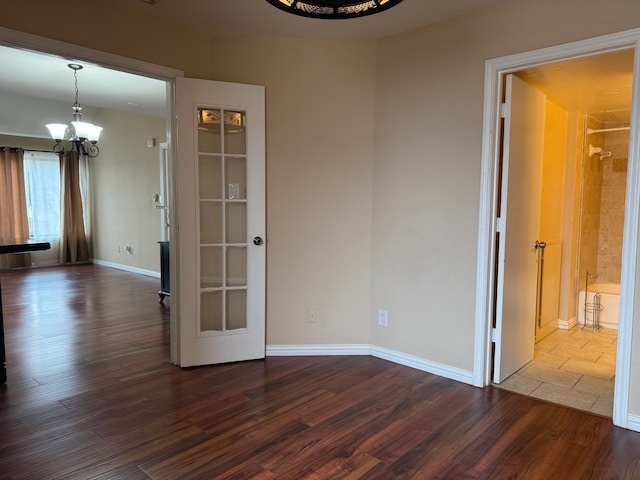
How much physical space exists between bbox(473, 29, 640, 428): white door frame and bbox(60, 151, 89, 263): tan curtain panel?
8008 millimetres

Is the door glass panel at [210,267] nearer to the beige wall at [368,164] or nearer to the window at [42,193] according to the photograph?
the beige wall at [368,164]

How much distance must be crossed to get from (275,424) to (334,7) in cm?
213

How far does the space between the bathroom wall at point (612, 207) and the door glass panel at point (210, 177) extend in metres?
4.52

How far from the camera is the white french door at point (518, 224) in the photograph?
292 cm

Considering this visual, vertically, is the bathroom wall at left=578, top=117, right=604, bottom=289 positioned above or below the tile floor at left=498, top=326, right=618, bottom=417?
above

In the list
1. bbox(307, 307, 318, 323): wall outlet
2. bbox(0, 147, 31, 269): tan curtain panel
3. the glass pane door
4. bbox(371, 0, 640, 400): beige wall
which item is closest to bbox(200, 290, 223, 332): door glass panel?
the glass pane door

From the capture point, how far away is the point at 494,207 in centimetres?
289

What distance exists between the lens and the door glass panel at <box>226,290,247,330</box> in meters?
3.42

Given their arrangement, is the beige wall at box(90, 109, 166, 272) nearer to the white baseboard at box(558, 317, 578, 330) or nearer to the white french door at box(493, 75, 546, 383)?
the white french door at box(493, 75, 546, 383)

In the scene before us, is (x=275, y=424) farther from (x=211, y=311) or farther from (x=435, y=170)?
(x=435, y=170)

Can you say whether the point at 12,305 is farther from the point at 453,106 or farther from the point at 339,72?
the point at 453,106

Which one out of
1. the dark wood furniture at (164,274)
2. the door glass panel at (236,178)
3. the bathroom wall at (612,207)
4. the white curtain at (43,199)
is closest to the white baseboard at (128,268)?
the white curtain at (43,199)

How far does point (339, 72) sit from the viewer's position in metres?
3.42

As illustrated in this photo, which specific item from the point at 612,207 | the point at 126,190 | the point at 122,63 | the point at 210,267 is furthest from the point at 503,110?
the point at 126,190
